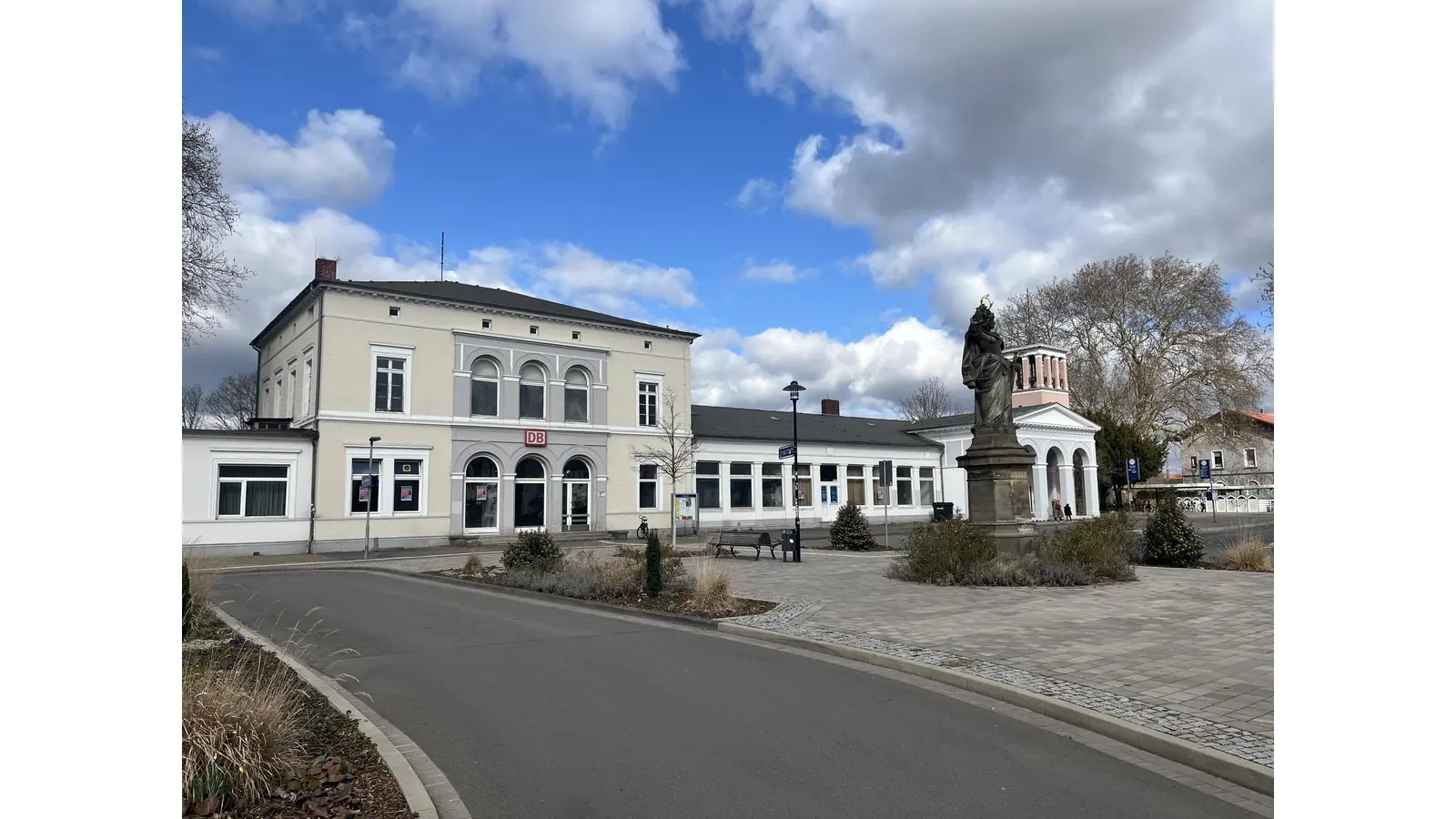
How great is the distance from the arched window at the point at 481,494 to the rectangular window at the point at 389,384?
12.1 feet

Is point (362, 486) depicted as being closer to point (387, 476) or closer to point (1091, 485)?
point (387, 476)

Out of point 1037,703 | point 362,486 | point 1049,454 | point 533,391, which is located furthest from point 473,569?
point 1049,454

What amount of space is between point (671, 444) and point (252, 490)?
16183 millimetres

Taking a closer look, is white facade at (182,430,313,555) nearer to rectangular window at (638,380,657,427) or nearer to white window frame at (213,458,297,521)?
white window frame at (213,458,297,521)

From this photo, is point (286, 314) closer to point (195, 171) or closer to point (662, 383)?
point (662, 383)

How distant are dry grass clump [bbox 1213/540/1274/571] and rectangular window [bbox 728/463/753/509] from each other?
26181mm

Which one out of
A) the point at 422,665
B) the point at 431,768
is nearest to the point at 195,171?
the point at 422,665

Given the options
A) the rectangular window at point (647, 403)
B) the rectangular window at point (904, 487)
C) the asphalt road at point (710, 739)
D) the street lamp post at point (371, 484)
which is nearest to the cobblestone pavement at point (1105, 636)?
the asphalt road at point (710, 739)

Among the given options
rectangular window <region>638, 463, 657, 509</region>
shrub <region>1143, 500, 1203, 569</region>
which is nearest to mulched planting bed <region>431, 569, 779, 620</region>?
shrub <region>1143, 500, 1203, 569</region>

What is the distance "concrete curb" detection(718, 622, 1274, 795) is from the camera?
504cm

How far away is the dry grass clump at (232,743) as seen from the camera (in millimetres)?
4293

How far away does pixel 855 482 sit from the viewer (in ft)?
153

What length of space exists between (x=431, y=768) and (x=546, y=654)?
4.07 m

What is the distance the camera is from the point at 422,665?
354 inches
